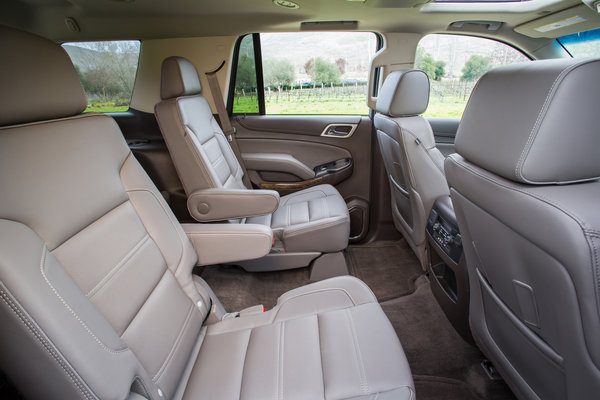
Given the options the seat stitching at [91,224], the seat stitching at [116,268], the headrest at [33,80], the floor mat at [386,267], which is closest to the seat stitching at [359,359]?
the seat stitching at [116,268]

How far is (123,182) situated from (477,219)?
3.50 ft

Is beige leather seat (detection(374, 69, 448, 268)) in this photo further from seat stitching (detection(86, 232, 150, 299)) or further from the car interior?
seat stitching (detection(86, 232, 150, 299))

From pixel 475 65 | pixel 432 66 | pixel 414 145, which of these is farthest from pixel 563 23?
pixel 414 145

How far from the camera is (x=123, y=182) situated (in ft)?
3.44

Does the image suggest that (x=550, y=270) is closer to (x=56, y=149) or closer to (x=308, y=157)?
(x=56, y=149)

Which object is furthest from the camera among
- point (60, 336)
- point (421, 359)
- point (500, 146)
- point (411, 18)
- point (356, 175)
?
point (356, 175)

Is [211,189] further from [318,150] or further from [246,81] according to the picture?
[246,81]

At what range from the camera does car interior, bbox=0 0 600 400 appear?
0.67 metres

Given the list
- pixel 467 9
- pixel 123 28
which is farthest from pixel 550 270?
pixel 123 28

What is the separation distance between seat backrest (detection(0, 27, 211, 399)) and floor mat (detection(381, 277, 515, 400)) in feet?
3.32

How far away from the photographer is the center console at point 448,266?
139 cm

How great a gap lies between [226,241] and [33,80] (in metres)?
0.84

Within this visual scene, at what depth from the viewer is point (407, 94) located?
1.79 metres

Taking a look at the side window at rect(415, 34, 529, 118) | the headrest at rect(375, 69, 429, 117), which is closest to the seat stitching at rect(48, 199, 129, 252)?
the headrest at rect(375, 69, 429, 117)
